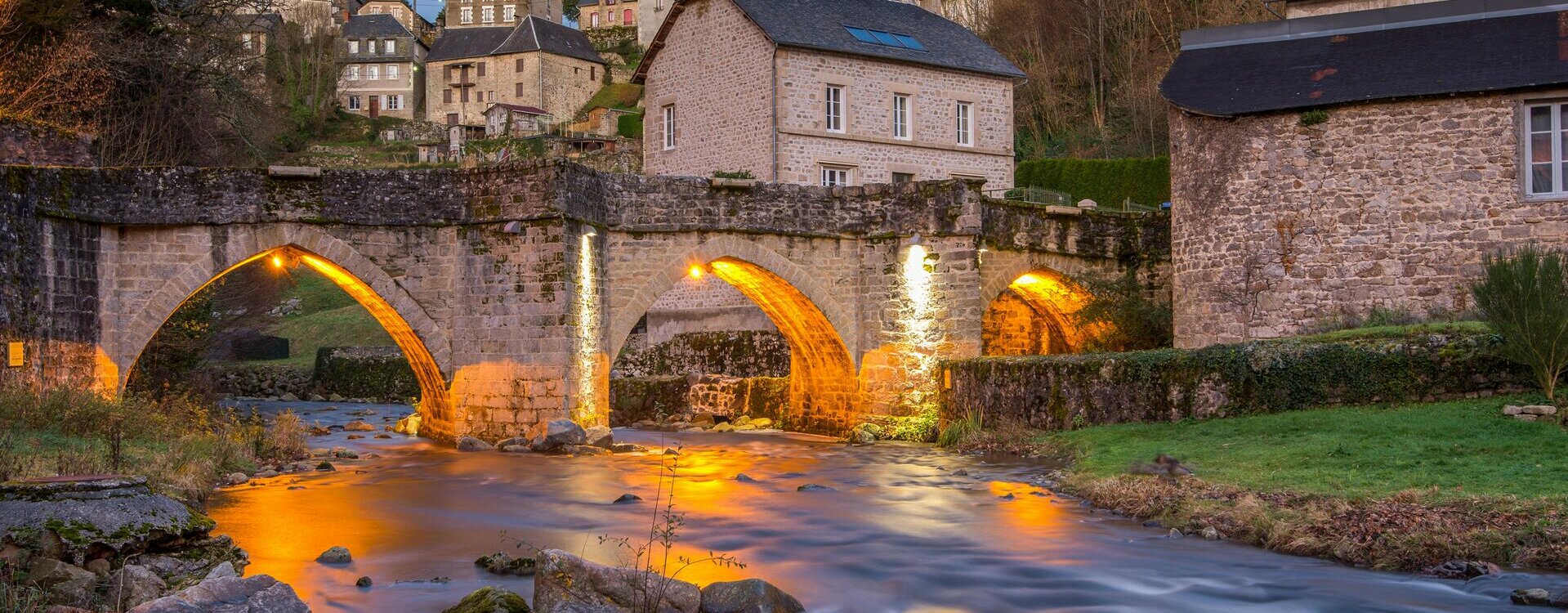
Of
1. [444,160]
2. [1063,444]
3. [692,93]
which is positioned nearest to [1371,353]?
[1063,444]

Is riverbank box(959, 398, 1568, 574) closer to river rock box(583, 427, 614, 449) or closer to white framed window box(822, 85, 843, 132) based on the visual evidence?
river rock box(583, 427, 614, 449)

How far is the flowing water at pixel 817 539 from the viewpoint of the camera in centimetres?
856

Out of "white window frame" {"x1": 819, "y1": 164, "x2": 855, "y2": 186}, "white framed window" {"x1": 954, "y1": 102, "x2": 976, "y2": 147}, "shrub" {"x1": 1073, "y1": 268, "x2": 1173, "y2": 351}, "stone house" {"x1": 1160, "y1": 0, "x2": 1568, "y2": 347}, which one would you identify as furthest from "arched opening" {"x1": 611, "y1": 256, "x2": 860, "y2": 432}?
"white framed window" {"x1": 954, "y1": 102, "x2": 976, "y2": 147}

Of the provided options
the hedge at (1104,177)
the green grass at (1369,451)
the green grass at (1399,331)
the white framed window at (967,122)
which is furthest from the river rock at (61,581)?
the white framed window at (967,122)

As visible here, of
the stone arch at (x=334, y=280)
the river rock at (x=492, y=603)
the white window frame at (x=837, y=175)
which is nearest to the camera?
the river rock at (x=492, y=603)

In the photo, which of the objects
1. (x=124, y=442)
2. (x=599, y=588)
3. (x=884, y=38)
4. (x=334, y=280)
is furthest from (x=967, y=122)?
(x=599, y=588)

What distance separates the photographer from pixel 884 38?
31.2 m

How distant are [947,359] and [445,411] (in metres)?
7.32

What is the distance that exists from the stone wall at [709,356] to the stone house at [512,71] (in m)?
33.1

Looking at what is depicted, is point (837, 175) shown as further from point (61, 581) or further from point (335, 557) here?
point (61, 581)

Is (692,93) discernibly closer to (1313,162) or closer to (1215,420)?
(1313,162)

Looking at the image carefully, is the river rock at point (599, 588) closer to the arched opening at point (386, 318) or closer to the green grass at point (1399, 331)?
the green grass at point (1399, 331)

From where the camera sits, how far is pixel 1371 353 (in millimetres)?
13945

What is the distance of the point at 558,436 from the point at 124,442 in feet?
17.8
